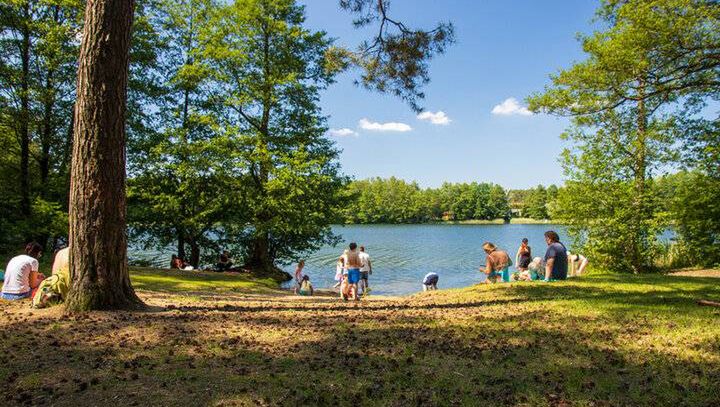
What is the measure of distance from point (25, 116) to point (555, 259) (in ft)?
78.4

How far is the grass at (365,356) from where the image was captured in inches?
159

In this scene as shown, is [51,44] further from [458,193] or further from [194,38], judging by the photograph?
[458,193]

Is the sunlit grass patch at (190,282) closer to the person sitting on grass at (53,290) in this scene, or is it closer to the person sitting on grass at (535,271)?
the person sitting on grass at (53,290)

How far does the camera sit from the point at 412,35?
38.5ft

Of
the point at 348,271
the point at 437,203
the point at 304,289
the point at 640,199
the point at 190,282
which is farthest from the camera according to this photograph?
the point at 437,203

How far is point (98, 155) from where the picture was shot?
6.94 meters

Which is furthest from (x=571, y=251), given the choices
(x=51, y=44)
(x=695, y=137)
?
(x=51, y=44)

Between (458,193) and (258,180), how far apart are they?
13835cm

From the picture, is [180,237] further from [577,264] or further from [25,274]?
[577,264]

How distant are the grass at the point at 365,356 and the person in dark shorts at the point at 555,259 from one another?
4.75m

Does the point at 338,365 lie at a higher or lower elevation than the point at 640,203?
lower

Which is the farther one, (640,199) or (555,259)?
(640,199)

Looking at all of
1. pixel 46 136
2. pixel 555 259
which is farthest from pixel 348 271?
pixel 46 136

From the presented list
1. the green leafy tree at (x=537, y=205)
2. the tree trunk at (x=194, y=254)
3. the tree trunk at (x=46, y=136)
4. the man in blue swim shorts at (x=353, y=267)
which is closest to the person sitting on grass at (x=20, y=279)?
the man in blue swim shorts at (x=353, y=267)
